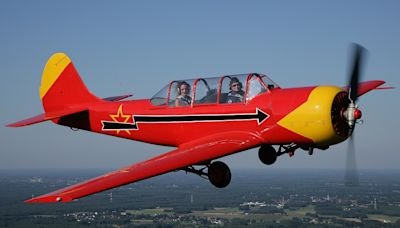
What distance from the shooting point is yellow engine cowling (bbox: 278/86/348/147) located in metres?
13.4

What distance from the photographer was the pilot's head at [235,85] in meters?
14.9

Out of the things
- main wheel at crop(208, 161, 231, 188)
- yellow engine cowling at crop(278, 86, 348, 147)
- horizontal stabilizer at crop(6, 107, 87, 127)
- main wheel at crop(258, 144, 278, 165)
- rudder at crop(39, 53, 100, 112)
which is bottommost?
main wheel at crop(208, 161, 231, 188)

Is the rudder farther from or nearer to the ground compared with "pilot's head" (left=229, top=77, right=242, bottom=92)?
farther from the ground

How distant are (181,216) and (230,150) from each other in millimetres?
171297

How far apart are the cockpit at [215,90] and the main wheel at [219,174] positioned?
186cm

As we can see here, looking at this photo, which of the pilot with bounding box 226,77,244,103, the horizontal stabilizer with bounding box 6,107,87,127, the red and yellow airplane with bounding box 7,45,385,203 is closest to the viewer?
the red and yellow airplane with bounding box 7,45,385,203

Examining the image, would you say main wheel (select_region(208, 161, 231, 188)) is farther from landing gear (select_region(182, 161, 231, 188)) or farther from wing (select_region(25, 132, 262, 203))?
wing (select_region(25, 132, 262, 203))

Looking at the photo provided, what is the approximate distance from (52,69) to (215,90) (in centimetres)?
824

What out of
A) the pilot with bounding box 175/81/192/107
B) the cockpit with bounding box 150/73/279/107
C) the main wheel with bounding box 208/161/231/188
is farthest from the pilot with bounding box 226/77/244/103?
the main wheel with bounding box 208/161/231/188

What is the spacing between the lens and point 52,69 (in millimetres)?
20594

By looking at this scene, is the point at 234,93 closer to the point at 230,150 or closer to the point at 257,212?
the point at 230,150

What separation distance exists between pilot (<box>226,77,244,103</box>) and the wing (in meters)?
0.96

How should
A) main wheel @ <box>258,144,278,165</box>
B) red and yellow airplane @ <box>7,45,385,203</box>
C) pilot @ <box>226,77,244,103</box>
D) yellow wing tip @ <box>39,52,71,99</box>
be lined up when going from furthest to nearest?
yellow wing tip @ <box>39,52,71,99</box>, main wheel @ <box>258,144,278,165</box>, pilot @ <box>226,77,244,103</box>, red and yellow airplane @ <box>7,45,385,203</box>

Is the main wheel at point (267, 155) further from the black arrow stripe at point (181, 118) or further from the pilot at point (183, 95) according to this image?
the pilot at point (183, 95)
